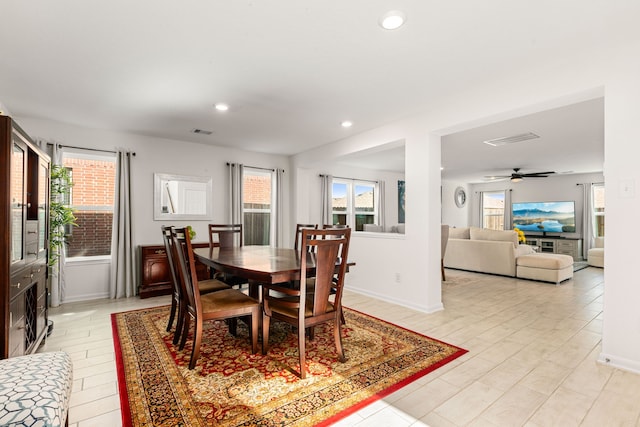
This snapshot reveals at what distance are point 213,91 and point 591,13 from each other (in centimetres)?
301

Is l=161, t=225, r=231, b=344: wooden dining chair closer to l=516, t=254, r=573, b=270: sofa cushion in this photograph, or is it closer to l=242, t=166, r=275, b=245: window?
l=242, t=166, r=275, b=245: window

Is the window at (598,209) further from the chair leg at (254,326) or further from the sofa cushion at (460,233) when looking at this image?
the chair leg at (254,326)

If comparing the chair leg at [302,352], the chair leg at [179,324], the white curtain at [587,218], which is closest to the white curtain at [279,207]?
the chair leg at [179,324]

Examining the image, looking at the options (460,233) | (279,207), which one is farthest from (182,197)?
(460,233)

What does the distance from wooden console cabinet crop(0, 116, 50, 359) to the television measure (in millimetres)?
10542

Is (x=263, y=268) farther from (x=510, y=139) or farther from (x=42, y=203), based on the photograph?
(x=510, y=139)

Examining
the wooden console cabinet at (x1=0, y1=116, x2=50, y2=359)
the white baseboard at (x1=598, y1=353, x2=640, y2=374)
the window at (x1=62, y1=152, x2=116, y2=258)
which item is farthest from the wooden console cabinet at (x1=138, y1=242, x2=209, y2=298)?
the white baseboard at (x1=598, y1=353, x2=640, y2=374)

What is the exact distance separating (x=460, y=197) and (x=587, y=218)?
3196mm

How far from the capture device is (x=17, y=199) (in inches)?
81.7

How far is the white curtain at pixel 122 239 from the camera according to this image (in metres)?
4.52

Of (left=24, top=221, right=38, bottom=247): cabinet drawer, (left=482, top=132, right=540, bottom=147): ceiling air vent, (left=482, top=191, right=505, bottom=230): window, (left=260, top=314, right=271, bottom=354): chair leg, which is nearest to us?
(left=24, top=221, right=38, bottom=247): cabinet drawer

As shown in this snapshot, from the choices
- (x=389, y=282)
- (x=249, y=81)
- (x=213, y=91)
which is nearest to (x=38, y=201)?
(x=213, y=91)

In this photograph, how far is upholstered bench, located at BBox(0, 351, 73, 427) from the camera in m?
1.09

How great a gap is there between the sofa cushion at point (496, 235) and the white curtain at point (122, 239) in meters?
6.24
